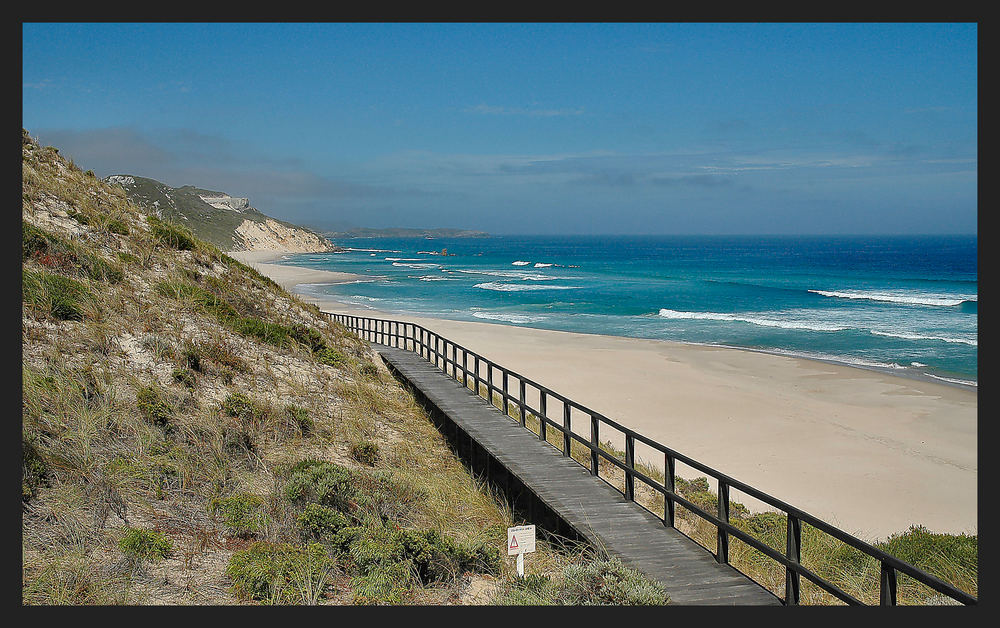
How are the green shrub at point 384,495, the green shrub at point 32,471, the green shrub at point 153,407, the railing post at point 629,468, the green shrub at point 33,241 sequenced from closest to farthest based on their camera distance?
the green shrub at point 32,471
the green shrub at point 384,495
the railing post at point 629,468
the green shrub at point 153,407
the green shrub at point 33,241

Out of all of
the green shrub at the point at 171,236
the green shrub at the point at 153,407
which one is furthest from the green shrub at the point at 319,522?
the green shrub at the point at 171,236

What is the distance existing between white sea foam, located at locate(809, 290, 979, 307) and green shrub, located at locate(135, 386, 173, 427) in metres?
56.5

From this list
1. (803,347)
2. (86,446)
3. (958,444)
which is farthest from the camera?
(803,347)

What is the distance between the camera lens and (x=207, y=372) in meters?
13.3

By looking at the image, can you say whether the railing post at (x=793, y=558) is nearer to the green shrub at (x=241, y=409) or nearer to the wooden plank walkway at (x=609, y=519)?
the wooden plank walkway at (x=609, y=519)

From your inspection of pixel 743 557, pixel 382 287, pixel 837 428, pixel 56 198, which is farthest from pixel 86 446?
pixel 382 287

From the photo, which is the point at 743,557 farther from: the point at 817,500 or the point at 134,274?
the point at 134,274

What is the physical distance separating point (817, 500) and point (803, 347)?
76.3ft

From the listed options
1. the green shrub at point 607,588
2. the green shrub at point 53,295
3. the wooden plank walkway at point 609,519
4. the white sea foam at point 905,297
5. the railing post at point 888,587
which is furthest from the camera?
the white sea foam at point 905,297

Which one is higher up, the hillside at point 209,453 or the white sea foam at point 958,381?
the hillside at point 209,453

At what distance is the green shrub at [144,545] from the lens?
6.71m

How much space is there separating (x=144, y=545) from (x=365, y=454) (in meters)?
5.36

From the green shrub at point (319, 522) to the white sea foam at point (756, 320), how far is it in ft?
127

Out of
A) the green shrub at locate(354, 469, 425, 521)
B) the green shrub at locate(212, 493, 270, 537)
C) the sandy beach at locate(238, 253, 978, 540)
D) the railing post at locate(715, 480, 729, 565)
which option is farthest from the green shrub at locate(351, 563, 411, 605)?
the sandy beach at locate(238, 253, 978, 540)
